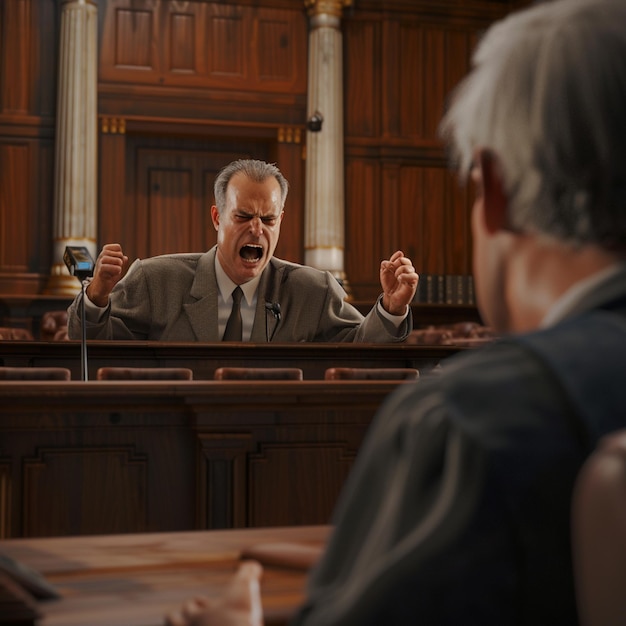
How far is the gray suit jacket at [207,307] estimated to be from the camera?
188 inches

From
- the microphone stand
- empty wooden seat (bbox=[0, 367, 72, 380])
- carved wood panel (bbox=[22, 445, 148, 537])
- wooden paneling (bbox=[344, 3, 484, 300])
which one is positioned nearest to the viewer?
carved wood panel (bbox=[22, 445, 148, 537])

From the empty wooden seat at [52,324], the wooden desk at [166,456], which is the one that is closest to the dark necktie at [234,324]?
the wooden desk at [166,456]

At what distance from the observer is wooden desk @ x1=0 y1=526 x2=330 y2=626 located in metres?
0.96

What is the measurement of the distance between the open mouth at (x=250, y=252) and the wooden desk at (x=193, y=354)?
0.44 metres

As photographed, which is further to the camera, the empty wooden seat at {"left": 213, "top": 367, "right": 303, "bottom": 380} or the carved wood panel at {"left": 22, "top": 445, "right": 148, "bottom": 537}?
the empty wooden seat at {"left": 213, "top": 367, "right": 303, "bottom": 380}

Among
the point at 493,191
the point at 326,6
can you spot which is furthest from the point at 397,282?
the point at 326,6

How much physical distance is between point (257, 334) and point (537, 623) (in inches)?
174

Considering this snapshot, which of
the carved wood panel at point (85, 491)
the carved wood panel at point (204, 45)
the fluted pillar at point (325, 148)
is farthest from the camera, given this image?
the fluted pillar at point (325, 148)

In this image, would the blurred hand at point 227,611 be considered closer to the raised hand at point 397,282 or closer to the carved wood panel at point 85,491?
the carved wood panel at point 85,491

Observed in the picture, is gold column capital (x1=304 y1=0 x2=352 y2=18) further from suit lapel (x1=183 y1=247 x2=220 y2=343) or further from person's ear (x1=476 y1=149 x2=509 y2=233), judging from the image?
person's ear (x1=476 y1=149 x2=509 y2=233)

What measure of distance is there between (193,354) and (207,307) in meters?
0.24

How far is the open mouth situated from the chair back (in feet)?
13.8

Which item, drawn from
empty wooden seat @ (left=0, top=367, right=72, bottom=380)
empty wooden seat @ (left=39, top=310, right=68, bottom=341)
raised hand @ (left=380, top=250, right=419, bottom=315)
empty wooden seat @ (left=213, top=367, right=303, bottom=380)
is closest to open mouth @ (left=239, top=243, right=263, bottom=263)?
raised hand @ (left=380, top=250, right=419, bottom=315)

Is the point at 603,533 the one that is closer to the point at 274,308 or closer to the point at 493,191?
the point at 493,191
